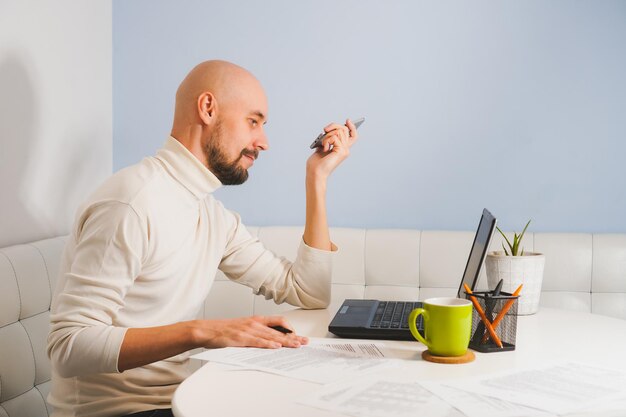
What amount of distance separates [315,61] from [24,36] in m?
0.90

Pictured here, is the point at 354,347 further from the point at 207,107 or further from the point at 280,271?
the point at 207,107

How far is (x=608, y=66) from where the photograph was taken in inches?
90.6

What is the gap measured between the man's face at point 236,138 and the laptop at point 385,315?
15.8 inches

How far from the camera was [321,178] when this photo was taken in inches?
69.5

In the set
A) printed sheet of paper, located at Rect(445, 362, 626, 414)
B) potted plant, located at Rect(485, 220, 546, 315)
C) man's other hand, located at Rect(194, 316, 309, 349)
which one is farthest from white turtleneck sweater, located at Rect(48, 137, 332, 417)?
printed sheet of paper, located at Rect(445, 362, 626, 414)

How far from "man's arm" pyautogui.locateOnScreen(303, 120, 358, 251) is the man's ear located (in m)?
0.28

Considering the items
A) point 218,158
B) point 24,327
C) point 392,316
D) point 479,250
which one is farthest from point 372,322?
point 24,327

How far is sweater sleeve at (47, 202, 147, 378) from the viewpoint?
47.6 inches

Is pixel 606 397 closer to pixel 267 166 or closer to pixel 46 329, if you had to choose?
pixel 46 329

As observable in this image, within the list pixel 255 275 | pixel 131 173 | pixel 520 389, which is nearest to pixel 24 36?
pixel 131 173

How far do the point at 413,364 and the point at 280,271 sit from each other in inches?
25.3

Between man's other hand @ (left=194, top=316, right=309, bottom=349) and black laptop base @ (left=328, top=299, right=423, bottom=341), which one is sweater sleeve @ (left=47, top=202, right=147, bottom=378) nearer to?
man's other hand @ (left=194, top=316, right=309, bottom=349)

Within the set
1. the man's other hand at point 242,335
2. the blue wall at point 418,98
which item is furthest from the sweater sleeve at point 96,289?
the blue wall at point 418,98

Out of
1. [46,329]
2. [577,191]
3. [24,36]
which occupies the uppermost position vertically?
[24,36]
